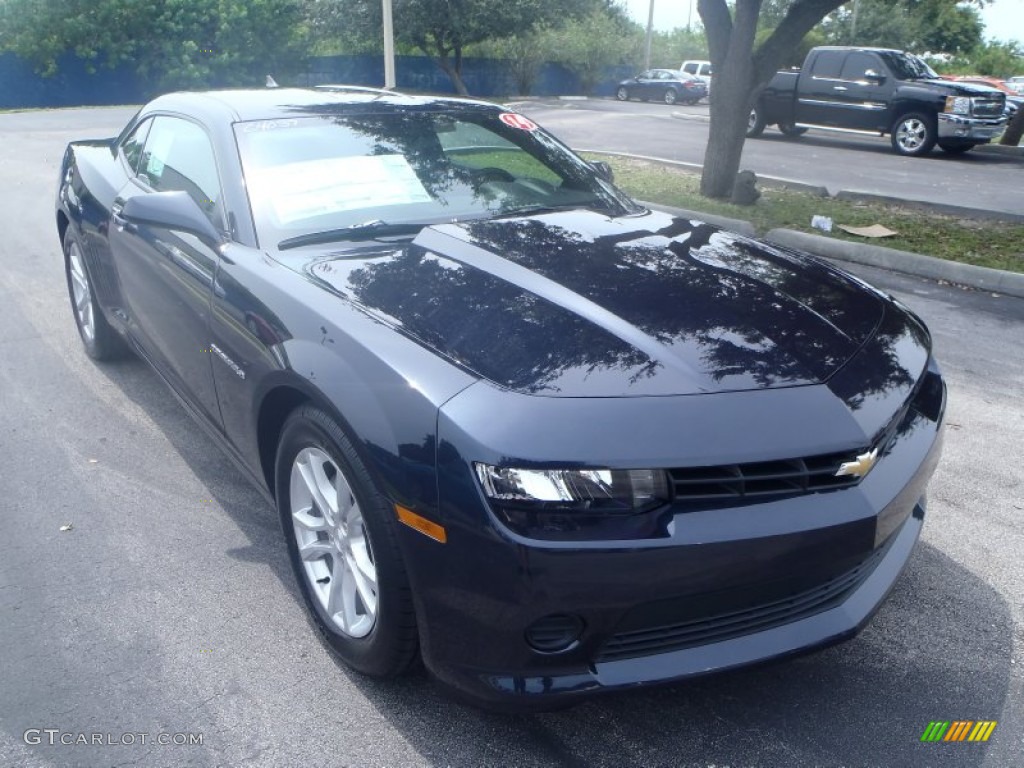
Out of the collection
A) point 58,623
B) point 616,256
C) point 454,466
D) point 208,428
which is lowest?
point 58,623

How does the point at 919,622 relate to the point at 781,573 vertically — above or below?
below

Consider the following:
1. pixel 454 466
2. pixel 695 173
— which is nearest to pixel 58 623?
pixel 454 466

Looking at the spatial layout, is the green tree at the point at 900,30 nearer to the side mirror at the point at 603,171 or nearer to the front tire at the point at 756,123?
the front tire at the point at 756,123

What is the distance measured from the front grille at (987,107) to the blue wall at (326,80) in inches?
1004

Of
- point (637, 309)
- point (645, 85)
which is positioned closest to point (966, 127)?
point (637, 309)

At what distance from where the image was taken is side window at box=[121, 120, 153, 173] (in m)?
4.89

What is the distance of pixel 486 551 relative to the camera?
2.26 metres

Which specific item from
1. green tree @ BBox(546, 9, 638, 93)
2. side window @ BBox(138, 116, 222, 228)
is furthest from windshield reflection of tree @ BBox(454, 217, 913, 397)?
green tree @ BBox(546, 9, 638, 93)

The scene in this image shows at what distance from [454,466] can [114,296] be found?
10.4 ft

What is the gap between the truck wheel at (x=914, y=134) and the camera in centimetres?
1736

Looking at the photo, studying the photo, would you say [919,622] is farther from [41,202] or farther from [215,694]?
[41,202]

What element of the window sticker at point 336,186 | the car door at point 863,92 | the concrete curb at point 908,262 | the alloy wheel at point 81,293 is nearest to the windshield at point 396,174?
the window sticker at point 336,186

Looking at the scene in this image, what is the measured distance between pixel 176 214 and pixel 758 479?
2.40m

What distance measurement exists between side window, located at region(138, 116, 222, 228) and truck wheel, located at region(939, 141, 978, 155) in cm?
1613
